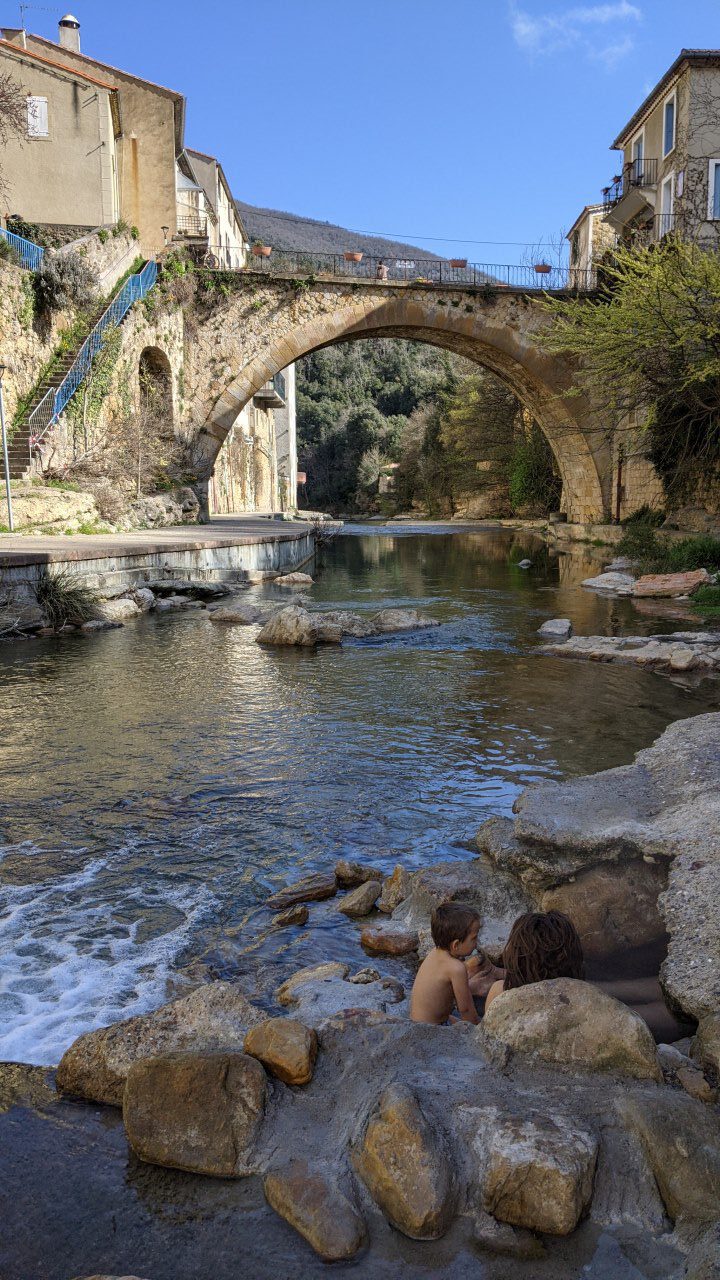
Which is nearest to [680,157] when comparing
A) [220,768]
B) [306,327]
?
[306,327]

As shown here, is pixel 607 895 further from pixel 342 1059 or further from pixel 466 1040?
pixel 342 1059

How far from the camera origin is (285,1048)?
2.46 meters

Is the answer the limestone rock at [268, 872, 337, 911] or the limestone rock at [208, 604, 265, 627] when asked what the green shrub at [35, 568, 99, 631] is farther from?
the limestone rock at [268, 872, 337, 911]

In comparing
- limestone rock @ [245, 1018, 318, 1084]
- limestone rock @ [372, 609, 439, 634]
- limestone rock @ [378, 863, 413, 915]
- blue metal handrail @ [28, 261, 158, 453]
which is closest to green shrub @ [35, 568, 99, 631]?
limestone rock @ [372, 609, 439, 634]

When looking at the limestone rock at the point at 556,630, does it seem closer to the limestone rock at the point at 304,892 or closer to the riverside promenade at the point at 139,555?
the riverside promenade at the point at 139,555

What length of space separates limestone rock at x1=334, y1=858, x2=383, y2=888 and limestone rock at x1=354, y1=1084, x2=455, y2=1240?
1.82 metres

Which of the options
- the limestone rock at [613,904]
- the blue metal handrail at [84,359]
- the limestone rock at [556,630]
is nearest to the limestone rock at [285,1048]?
the limestone rock at [613,904]

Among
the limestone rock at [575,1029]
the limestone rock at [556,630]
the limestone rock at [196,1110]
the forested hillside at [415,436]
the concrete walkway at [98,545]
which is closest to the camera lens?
the limestone rock at [196,1110]

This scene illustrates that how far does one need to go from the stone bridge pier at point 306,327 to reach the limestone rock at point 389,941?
817 inches

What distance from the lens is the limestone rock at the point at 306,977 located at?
3006 mm

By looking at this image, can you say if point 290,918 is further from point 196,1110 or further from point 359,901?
point 196,1110

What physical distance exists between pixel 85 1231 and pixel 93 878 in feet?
6.66

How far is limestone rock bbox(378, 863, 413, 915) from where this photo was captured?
12.2ft

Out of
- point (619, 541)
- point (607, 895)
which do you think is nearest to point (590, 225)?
point (619, 541)
